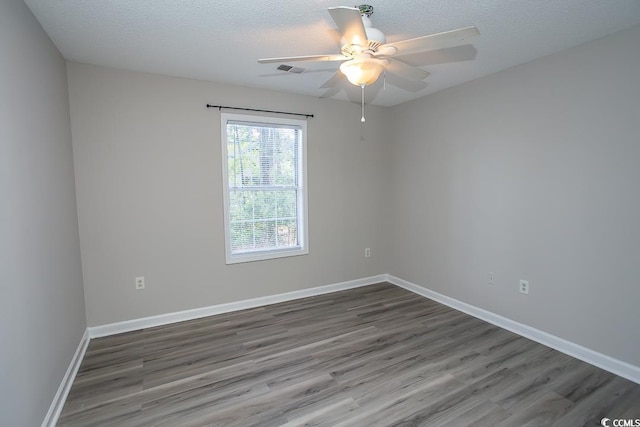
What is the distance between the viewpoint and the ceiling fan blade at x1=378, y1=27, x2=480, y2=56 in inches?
57.3

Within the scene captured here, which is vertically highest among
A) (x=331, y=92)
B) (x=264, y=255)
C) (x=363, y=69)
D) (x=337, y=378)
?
(x=331, y=92)

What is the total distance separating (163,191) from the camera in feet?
10.2

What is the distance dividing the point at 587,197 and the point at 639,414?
1.48 m

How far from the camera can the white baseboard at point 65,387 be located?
5.99 ft

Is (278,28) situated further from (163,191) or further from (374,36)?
(163,191)

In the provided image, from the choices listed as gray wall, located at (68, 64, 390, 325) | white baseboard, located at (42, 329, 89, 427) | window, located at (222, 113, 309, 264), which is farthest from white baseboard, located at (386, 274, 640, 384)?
white baseboard, located at (42, 329, 89, 427)

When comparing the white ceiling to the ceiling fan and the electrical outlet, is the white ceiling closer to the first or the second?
the ceiling fan

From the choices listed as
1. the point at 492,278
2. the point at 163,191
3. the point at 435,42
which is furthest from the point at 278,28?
the point at 492,278

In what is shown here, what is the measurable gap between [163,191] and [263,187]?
1.06m

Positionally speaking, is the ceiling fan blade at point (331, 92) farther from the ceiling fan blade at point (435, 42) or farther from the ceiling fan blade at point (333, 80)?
the ceiling fan blade at point (435, 42)

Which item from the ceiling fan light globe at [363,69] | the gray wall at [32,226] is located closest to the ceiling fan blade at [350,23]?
the ceiling fan light globe at [363,69]

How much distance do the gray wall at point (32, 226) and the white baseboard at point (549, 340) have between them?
3652 mm

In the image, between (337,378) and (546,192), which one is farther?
(546,192)

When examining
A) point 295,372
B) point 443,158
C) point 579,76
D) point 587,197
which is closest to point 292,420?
point 295,372
